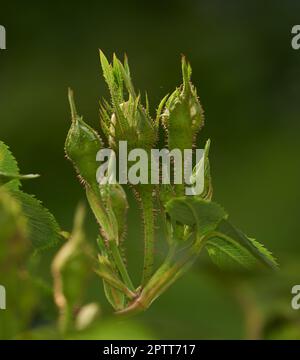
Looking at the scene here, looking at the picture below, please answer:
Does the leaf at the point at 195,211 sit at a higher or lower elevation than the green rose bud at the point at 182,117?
lower

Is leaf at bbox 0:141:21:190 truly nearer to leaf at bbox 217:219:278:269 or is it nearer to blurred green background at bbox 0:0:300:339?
leaf at bbox 217:219:278:269

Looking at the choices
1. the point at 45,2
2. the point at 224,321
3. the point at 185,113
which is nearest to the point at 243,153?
the point at 45,2

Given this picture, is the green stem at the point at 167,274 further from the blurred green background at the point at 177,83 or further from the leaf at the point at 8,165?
the blurred green background at the point at 177,83

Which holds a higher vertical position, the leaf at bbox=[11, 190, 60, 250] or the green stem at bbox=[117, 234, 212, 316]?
the leaf at bbox=[11, 190, 60, 250]

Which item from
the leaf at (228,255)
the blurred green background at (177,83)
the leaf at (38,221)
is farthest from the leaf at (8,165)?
the blurred green background at (177,83)

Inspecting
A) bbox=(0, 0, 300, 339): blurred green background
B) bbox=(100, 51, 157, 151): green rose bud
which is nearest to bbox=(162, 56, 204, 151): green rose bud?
bbox=(100, 51, 157, 151): green rose bud

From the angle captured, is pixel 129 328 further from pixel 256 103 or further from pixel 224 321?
pixel 256 103
